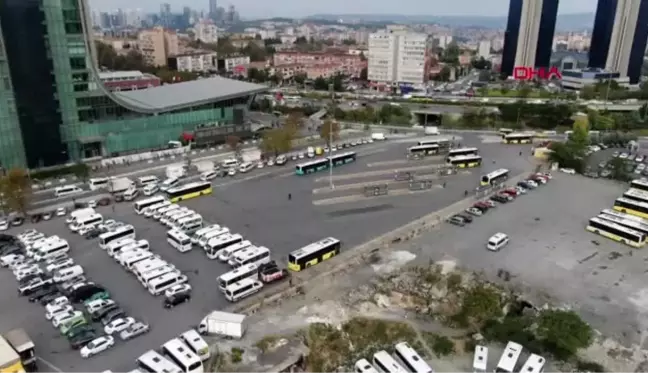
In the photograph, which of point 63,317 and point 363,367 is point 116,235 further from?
point 363,367

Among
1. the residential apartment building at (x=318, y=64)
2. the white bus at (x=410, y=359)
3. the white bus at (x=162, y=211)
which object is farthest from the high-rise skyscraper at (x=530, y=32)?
the white bus at (x=410, y=359)

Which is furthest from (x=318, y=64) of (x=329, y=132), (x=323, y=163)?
(x=323, y=163)

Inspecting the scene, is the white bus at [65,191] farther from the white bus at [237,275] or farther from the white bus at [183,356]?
the white bus at [183,356]

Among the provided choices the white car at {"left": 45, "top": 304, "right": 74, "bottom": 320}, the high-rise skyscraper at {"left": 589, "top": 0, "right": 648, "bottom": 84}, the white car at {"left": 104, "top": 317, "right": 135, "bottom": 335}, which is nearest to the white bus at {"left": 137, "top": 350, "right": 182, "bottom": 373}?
the white car at {"left": 104, "top": 317, "right": 135, "bottom": 335}

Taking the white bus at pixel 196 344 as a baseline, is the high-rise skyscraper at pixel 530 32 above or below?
above

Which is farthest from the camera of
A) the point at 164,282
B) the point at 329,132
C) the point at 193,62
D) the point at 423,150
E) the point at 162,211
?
the point at 193,62

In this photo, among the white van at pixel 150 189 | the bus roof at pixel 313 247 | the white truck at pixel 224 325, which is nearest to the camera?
the white truck at pixel 224 325
